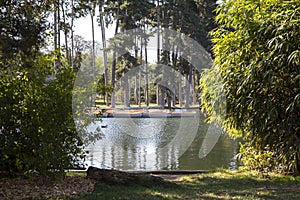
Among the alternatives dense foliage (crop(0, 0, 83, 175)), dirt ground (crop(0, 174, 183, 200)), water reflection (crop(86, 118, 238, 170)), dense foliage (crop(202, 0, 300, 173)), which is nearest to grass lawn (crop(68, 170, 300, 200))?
dirt ground (crop(0, 174, 183, 200))

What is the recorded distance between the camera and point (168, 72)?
34.0 metres

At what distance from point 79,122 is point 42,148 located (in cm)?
76

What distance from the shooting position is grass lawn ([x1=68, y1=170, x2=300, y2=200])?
4859mm

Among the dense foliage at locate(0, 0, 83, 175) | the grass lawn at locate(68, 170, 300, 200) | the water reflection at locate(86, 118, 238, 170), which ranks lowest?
the water reflection at locate(86, 118, 238, 170)

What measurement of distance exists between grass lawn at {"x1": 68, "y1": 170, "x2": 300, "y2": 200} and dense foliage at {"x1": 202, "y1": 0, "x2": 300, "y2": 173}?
1.68ft

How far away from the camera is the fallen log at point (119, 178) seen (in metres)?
5.59

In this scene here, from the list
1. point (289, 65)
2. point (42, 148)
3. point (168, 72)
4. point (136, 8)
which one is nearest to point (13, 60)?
point (42, 148)

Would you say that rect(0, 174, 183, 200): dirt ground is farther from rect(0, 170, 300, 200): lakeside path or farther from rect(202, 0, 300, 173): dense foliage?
rect(202, 0, 300, 173): dense foliage

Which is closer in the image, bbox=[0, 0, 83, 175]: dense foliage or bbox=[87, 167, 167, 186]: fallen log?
bbox=[0, 0, 83, 175]: dense foliage

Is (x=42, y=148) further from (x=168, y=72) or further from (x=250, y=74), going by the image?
(x=168, y=72)

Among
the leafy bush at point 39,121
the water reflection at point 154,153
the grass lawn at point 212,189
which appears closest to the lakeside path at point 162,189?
the grass lawn at point 212,189

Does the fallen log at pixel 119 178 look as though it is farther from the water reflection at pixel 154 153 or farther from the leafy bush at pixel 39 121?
the water reflection at pixel 154 153

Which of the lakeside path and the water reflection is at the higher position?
the lakeside path

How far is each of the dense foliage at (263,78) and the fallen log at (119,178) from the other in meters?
1.94
